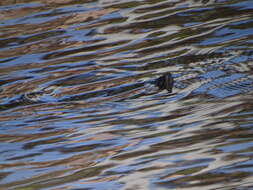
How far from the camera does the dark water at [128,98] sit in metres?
3.91

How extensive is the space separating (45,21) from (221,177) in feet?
17.3

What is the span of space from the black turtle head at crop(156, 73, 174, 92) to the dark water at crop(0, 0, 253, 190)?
0.16 ft

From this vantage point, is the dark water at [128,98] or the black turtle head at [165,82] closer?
the dark water at [128,98]

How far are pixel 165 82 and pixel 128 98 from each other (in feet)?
1.00

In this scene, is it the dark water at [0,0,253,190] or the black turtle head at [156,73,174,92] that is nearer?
the dark water at [0,0,253,190]

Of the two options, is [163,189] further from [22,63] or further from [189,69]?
[22,63]

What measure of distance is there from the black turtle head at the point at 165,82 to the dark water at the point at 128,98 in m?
0.05

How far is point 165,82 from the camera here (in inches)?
215

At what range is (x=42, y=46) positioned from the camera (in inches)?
294

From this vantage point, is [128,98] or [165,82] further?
[165,82]

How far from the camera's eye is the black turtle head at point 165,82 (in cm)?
541

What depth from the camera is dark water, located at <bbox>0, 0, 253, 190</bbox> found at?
3906mm

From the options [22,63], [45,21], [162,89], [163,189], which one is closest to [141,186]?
[163,189]

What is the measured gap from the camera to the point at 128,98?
17.6ft
